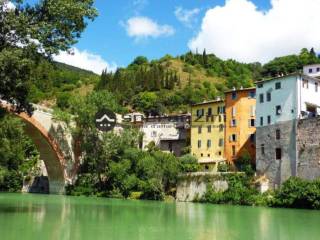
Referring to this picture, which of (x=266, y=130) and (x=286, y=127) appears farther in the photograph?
(x=266, y=130)

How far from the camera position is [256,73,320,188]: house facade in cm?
4728

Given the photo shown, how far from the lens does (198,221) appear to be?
91.2 feet

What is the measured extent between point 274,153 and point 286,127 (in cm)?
280

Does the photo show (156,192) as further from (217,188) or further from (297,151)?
(297,151)

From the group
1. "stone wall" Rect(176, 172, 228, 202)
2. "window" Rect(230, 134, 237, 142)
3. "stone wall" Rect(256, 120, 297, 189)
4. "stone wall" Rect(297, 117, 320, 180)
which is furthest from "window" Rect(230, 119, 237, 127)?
"stone wall" Rect(297, 117, 320, 180)

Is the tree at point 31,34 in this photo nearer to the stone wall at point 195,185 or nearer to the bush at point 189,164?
the stone wall at point 195,185

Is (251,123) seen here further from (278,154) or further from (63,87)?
(63,87)

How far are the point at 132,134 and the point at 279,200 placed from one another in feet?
77.9

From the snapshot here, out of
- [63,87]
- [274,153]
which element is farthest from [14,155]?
[63,87]

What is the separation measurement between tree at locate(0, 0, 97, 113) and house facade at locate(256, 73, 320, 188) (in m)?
26.3

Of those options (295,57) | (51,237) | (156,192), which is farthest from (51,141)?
(295,57)

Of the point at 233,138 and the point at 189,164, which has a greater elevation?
the point at 233,138

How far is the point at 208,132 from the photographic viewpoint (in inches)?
2586

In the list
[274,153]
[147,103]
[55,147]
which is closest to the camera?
[274,153]
